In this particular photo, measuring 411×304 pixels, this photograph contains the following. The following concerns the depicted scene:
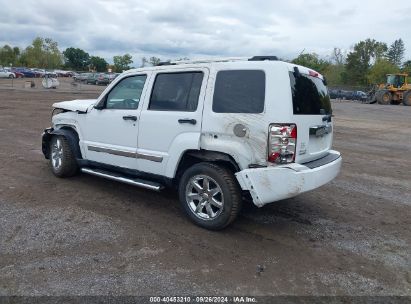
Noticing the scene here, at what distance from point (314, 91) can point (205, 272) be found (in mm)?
2582

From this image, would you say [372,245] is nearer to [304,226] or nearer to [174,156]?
[304,226]

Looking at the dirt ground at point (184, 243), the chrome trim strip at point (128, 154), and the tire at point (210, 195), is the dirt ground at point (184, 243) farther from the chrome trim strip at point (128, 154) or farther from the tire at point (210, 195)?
the chrome trim strip at point (128, 154)

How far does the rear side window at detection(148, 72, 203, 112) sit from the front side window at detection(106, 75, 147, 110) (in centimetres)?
30

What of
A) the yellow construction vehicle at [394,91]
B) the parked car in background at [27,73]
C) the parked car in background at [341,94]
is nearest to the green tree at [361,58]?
the parked car in background at [341,94]

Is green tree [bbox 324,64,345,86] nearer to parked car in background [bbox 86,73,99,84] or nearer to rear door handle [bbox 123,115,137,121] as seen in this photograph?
parked car in background [bbox 86,73,99,84]

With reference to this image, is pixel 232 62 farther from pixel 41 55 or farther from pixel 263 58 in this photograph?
pixel 41 55

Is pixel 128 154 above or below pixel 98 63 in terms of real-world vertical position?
below

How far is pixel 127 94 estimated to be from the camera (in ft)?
17.7

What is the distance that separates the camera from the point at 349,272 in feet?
11.9

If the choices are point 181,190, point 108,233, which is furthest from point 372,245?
point 108,233

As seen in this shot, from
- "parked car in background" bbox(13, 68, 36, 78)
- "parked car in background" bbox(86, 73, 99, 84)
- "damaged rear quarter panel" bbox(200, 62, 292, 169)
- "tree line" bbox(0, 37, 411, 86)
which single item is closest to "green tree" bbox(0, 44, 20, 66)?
"tree line" bbox(0, 37, 411, 86)

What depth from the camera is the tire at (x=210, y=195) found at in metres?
4.24

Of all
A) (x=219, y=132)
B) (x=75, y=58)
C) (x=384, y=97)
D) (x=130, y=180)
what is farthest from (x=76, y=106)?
(x=75, y=58)

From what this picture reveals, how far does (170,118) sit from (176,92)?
355 millimetres
